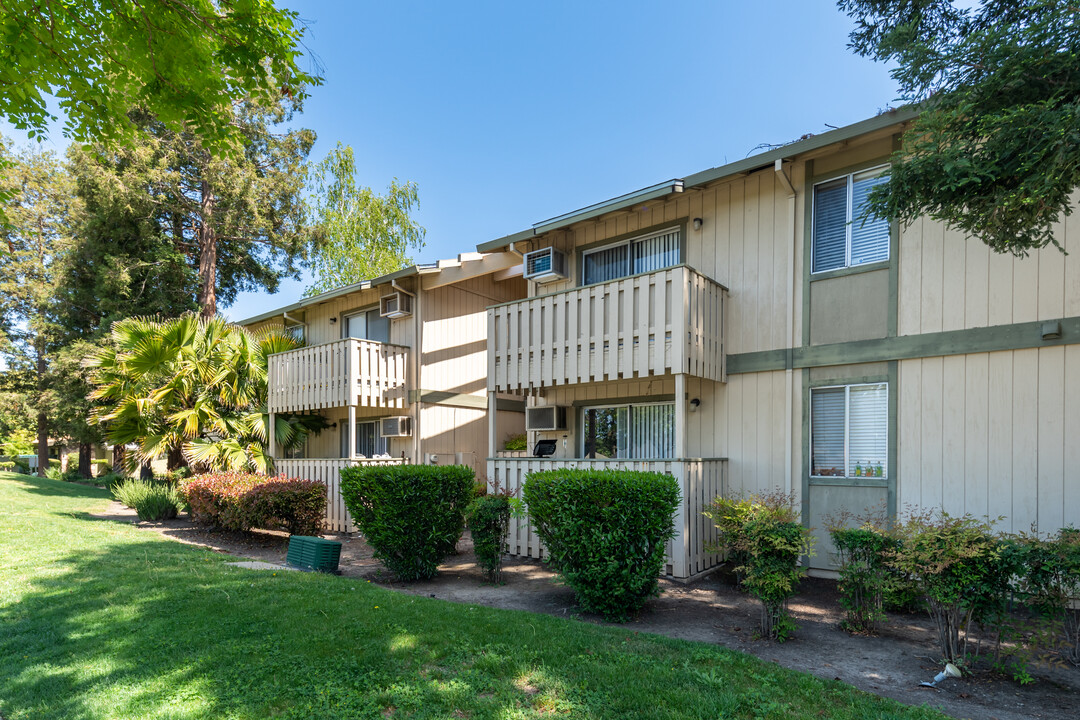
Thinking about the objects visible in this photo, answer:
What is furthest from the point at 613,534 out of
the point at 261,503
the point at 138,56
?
the point at 261,503

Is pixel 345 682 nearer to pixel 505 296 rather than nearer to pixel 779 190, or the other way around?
pixel 779 190

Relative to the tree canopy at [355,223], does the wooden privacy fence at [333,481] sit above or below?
below

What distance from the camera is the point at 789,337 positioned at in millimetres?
9484

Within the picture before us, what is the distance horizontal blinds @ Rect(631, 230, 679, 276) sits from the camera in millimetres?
11023

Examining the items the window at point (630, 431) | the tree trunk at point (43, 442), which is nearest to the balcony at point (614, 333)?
the window at point (630, 431)

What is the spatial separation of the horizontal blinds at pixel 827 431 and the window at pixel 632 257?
338 centimetres

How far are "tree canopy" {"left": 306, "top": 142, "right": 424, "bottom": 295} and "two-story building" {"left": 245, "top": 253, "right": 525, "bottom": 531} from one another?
423 inches

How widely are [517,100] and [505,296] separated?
386 inches

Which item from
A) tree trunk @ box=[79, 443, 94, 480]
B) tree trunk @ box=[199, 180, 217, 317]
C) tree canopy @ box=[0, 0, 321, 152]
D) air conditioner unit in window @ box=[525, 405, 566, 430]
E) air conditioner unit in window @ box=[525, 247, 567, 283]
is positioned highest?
tree trunk @ box=[199, 180, 217, 317]

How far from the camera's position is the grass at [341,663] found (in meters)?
4.41

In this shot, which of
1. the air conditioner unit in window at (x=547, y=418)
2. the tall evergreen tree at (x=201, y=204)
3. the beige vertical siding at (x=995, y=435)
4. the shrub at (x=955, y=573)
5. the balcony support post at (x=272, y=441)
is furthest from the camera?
the tall evergreen tree at (x=201, y=204)

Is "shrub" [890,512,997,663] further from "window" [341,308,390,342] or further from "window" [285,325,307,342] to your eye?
"window" [285,325,307,342]

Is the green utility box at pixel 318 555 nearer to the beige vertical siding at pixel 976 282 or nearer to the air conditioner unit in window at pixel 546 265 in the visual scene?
the air conditioner unit in window at pixel 546 265

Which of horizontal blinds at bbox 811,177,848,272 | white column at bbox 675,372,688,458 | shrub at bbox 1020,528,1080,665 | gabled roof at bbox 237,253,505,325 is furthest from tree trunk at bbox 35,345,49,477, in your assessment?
shrub at bbox 1020,528,1080,665
